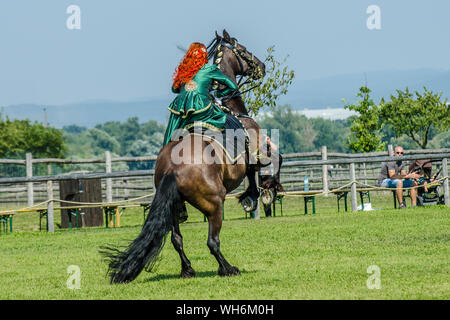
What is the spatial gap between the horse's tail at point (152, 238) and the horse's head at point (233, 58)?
2.47 meters

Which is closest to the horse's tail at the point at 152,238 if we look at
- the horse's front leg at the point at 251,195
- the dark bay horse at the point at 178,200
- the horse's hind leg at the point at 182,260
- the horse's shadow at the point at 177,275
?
the dark bay horse at the point at 178,200

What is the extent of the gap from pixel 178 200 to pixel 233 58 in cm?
279

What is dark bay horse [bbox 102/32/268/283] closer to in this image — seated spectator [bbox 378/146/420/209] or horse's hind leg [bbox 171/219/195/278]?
horse's hind leg [bbox 171/219/195/278]

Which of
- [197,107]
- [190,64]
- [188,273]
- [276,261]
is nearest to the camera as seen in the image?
[188,273]

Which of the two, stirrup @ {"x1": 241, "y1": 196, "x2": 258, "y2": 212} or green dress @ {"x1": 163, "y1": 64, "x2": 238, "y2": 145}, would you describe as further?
stirrup @ {"x1": 241, "y1": 196, "x2": 258, "y2": 212}

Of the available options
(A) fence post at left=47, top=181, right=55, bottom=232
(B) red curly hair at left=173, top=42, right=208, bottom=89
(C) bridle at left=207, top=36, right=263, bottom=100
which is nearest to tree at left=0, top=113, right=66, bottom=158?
(A) fence post at left=47, top=181, right=55, bottom=232

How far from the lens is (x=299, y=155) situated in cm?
2344

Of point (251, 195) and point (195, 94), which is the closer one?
point (195, 94)

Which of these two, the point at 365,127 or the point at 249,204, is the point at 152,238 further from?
the point at 365,127

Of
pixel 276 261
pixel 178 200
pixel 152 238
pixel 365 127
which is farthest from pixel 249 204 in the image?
pixel 365 127

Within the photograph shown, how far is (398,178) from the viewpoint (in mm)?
17438

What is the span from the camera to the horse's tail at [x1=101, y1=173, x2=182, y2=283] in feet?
23.7
